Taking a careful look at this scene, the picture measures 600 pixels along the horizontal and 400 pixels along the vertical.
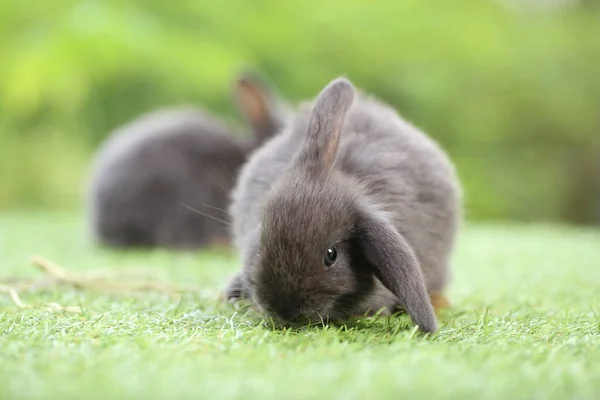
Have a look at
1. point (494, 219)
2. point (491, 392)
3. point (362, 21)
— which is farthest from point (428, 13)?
point (491, 392)

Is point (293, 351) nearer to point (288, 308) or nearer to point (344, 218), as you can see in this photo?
point (288, 308)

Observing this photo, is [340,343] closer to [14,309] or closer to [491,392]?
[491,392]

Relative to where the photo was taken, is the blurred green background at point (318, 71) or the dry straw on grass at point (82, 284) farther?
the blurred green background at point (318, 71)

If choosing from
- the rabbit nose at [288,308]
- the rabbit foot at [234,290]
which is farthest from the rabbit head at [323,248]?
the rabbit foot at [234,290]

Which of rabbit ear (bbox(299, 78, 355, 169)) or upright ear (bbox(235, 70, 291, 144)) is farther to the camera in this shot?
upright ear (bbox(235, 70, 291, 144))

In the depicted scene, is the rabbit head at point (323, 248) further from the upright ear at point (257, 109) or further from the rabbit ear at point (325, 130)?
the upright ear at point (257, 109)

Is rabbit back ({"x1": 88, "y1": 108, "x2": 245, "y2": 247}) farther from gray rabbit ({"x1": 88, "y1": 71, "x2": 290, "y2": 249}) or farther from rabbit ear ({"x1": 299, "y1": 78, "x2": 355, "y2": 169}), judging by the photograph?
rabbit ear ({"x1": 299, "y1": 78, "x2": 355, "y2": 169})

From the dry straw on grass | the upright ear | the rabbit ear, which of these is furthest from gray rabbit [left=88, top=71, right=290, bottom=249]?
the rabbit ear
